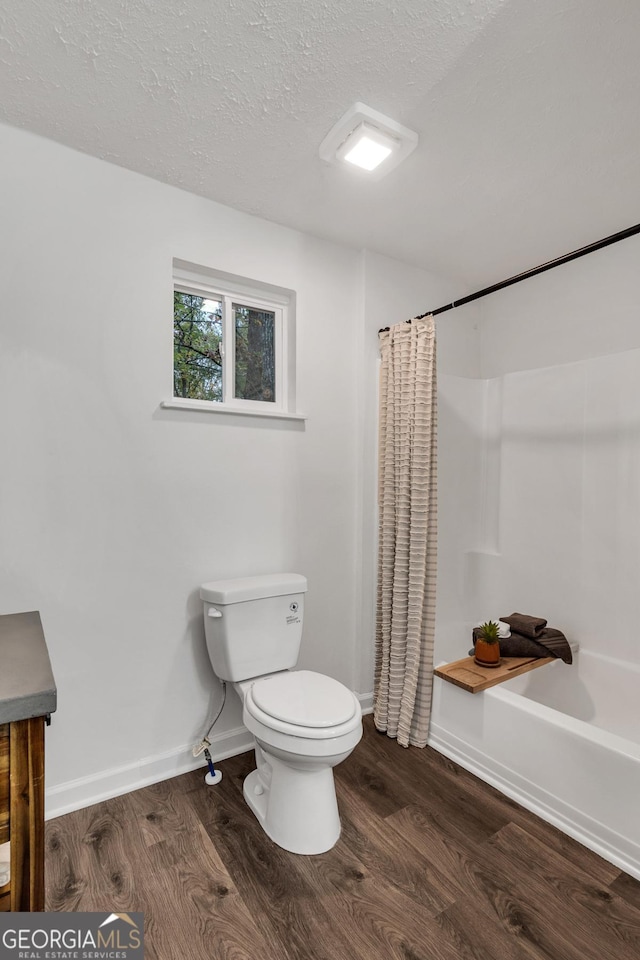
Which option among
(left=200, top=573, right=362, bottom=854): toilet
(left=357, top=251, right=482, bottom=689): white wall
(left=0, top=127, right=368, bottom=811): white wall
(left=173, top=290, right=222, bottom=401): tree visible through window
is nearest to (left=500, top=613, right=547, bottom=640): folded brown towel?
(left=357, top=251, right=482, bottom=689): white wall

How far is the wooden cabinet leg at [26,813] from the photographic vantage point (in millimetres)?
921

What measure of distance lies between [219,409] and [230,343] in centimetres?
37

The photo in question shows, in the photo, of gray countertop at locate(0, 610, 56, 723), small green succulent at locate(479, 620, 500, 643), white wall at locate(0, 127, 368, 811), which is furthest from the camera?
small green succulent at locate(479, 620, 500, 643)

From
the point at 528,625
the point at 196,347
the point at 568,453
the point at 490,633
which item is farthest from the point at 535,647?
the point at 196,347

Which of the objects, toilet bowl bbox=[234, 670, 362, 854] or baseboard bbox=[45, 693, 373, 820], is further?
baseboard bbox=[45, 693, 373, 820]

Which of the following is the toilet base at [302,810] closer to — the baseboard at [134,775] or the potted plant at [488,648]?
the baseboard at [134,775]

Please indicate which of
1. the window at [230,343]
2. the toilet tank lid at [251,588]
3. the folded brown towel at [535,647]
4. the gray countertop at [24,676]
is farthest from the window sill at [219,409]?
the folded brown towel at [535,647]

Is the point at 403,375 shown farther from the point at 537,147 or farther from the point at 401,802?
the point at 401,802

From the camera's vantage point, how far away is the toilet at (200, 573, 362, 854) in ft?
5.06

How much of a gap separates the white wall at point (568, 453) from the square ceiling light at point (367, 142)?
1.32m

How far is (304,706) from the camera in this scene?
1620 millimetres

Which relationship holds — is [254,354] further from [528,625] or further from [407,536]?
[528,625]

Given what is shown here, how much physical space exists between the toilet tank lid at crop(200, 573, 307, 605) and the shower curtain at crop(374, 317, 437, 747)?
0.48 m

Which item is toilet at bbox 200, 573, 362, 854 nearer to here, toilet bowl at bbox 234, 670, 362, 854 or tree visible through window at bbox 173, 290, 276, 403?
toilet bowl at bbox 234, 670, 362, 854
